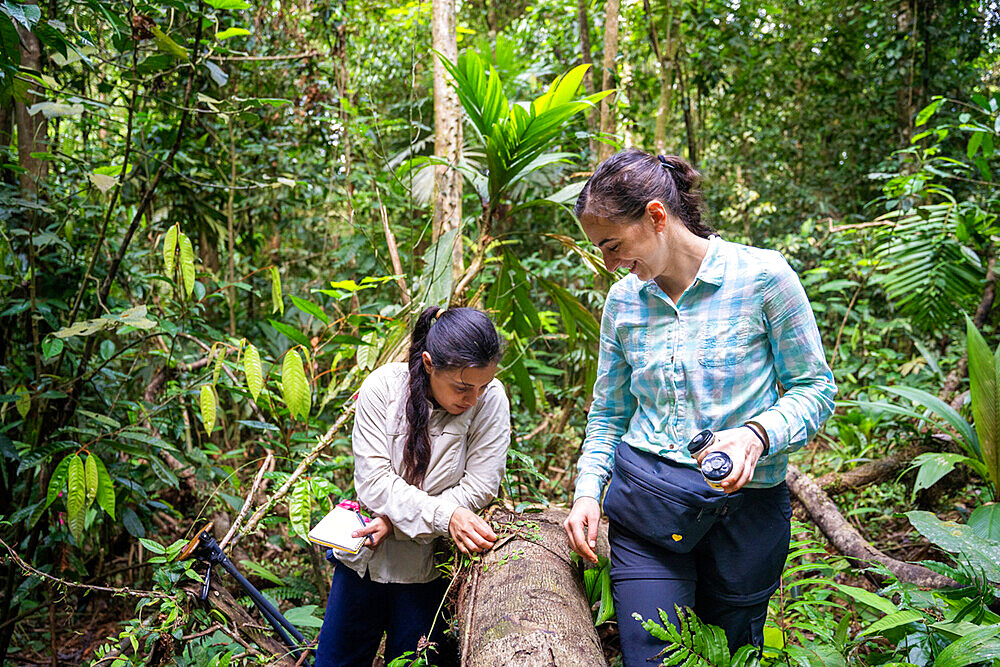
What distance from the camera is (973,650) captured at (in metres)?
1.58

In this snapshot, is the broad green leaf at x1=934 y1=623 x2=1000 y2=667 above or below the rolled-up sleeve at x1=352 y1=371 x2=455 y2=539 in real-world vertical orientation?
Result: below

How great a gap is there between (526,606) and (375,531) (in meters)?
0.50

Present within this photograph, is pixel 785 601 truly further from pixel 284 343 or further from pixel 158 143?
pixel 158 143

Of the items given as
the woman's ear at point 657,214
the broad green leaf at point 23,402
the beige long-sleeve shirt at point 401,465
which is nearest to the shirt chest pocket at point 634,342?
the woman's ear at point 657,214

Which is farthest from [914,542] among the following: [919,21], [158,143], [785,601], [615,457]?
[919,21]

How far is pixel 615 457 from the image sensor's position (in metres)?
1.80

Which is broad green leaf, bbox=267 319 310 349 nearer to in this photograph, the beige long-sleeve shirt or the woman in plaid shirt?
the beige long-sleeve shirt

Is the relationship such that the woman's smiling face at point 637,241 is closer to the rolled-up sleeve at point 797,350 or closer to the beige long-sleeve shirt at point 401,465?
the rolled-up sleeve at point 797,350

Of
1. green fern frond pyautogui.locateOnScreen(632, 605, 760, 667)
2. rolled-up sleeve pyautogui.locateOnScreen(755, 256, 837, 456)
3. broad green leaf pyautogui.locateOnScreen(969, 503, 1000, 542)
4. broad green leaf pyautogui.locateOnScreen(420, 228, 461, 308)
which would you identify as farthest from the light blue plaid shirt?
broad green leaf pyautogui.locateOnScreen(969, 503, 1000, 542)

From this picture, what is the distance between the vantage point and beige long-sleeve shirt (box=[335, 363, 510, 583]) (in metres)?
1.96

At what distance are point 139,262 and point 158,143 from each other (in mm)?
728

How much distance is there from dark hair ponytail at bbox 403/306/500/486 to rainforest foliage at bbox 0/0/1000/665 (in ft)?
1.52

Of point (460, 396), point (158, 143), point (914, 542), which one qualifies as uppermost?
point (158, 143)

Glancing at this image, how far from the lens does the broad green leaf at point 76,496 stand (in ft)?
7.33
